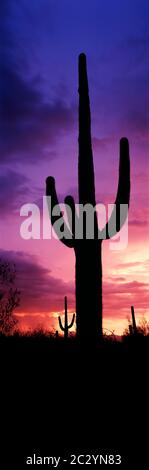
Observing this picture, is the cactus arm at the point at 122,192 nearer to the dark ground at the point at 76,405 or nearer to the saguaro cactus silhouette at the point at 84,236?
the saguaro cactus silhouette at the point at 84,236

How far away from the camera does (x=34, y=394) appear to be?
21.3 feet

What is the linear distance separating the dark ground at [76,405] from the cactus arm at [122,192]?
72.6 inches

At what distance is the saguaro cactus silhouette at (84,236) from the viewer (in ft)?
26.3

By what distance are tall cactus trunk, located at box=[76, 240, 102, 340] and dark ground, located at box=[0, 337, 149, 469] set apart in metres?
0.29

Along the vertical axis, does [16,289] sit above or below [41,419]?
above

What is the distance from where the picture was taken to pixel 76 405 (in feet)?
20.3

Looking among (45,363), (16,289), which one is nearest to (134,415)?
(45,363)

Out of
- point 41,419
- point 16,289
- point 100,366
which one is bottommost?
point 41,419

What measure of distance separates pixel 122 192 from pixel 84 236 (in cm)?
91

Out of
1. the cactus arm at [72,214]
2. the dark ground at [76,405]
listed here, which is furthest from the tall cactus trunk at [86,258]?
the dark ground at [76,405]

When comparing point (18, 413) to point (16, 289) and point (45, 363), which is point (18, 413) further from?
point (16, 289)

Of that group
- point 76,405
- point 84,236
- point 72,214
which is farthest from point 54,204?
point 76,405

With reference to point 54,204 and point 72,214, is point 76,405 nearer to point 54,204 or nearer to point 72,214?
point 72,214

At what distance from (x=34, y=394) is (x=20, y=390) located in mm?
235
